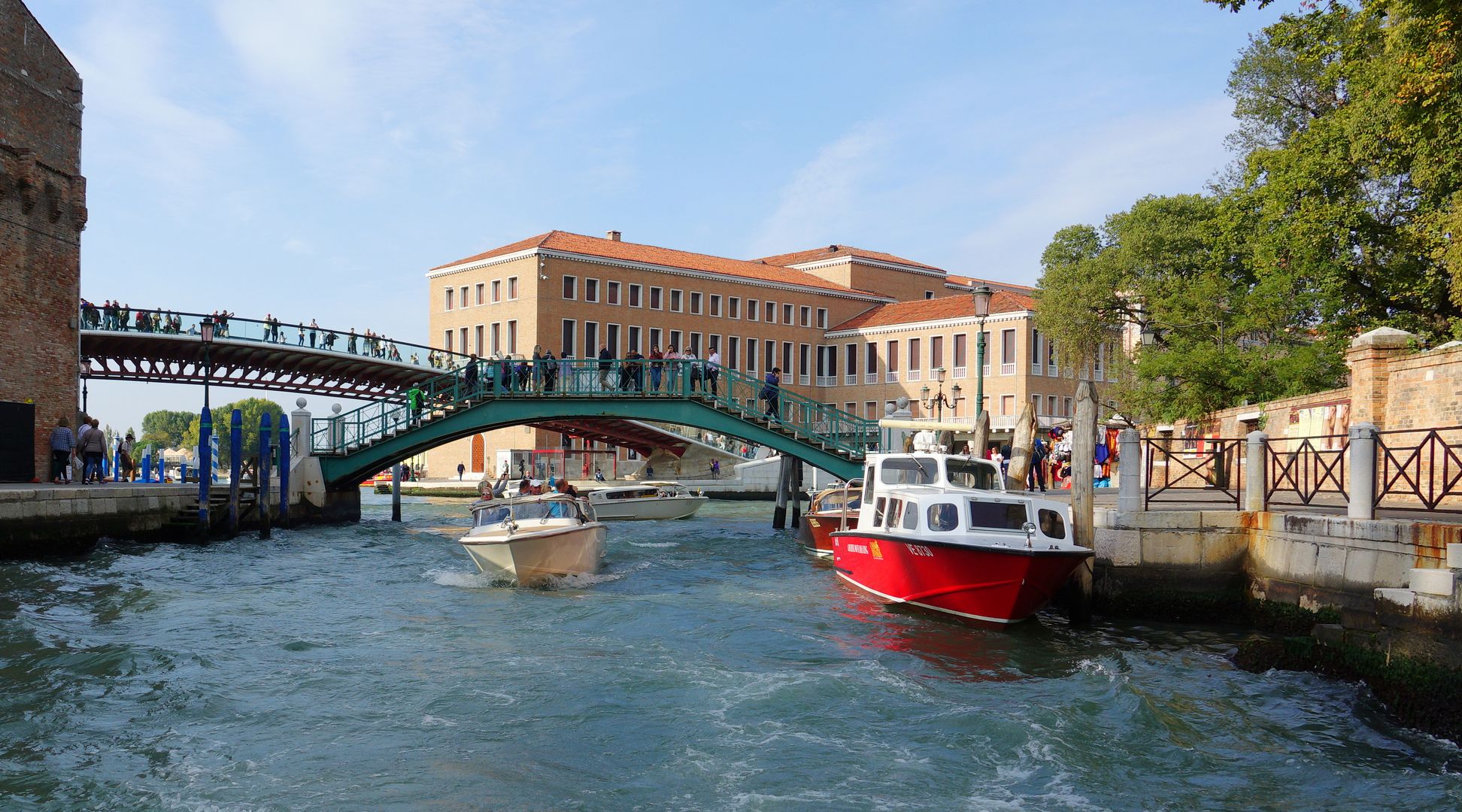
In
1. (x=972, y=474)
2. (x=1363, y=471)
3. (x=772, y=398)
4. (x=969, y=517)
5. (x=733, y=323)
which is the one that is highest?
(x=733, y=323)

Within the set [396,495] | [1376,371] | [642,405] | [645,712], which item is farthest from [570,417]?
[645,712]

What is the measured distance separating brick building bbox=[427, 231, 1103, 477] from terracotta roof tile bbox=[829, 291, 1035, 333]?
0.10m

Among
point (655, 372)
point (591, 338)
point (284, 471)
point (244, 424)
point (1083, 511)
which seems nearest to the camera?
point (1083, 511)

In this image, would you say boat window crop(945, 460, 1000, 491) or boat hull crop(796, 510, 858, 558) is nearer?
boat window crop(945, 460, 1000, 491)

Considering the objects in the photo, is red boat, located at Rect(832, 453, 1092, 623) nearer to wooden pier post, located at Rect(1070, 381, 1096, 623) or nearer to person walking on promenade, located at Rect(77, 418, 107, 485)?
wooden pier post, located at Rect(1070, 381, 1096, 623)

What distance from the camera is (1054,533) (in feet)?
46.2

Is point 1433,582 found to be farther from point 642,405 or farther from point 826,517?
point 642,405

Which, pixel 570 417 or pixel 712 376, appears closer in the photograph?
pixel 712 376

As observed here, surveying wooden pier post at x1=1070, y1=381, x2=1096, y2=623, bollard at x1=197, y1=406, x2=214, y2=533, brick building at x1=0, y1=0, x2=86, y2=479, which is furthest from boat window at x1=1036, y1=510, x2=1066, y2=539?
brick building at x1=0, y1=0, x2=86, y2=479

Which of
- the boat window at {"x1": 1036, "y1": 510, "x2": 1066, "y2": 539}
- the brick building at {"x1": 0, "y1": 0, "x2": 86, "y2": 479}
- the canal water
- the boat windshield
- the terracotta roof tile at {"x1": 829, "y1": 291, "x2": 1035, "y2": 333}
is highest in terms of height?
the terracotta roof tile at {"x1": 829, "y1": 291, "x2": 1035, "y2": 333}

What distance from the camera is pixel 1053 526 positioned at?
46.3 feet

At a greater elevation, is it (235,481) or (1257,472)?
(1257,472)

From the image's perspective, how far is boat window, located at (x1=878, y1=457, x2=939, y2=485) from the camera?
1631 cm

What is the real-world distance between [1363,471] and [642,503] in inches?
982
